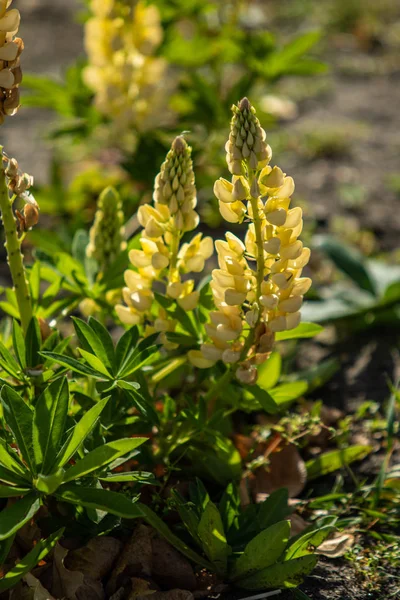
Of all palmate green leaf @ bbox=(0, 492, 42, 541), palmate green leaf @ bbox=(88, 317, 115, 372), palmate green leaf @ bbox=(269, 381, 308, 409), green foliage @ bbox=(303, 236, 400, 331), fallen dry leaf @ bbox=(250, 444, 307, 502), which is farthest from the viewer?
green foliage @ bbox=(303, 236, 400, 331)

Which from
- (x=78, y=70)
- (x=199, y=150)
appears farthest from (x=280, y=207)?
(x=78, y=70)

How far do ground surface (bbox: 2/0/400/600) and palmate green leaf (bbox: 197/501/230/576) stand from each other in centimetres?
18

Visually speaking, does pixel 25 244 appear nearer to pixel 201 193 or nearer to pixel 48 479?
pixel 201 193

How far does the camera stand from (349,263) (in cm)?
283

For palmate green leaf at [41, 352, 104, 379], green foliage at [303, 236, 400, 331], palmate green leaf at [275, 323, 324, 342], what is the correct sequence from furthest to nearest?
1. green foliage at [303, 236, 400, 331]
2. palmate green leaf at [275, 323, 324, 342]
3. palmate green leaf at [41, 352, 104, 379]

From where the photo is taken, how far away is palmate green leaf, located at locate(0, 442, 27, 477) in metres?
1.40

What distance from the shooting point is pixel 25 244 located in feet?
11.1

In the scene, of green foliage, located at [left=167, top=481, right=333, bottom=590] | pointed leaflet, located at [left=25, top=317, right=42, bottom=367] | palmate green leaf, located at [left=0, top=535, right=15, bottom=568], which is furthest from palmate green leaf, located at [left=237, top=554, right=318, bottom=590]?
pointed leaflet, located at [left=25, top=317, right=42, bottom=367]

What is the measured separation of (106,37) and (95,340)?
1594 millimetres

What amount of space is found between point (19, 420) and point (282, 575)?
1.92 ft

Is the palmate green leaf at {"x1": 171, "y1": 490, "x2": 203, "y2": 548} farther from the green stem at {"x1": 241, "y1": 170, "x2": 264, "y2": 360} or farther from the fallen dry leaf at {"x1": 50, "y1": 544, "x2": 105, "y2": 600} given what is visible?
the green stem at {"x1": 241, "y1": 170, "x2": 264, "y2": 360}

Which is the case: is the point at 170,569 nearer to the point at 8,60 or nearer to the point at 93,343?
the point at 93,343

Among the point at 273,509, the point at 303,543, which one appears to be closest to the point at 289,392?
the point at 273,509

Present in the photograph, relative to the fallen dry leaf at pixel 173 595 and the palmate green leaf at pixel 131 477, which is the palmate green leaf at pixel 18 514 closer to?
the palmate green leaf at pixel 131 477
